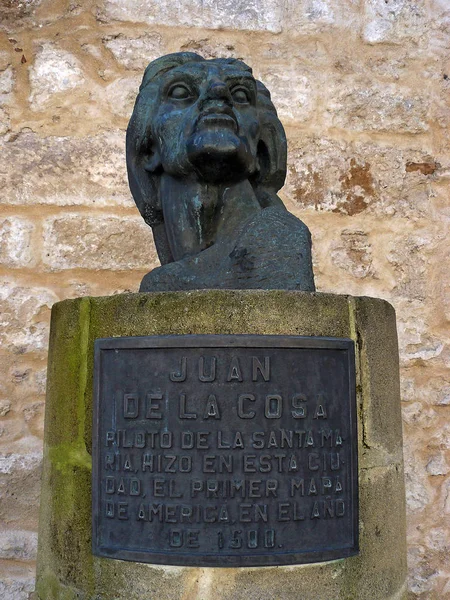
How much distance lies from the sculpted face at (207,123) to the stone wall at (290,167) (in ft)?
4.55

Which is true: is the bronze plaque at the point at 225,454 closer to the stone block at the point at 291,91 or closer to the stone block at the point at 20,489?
the stone block at the point at 20,489

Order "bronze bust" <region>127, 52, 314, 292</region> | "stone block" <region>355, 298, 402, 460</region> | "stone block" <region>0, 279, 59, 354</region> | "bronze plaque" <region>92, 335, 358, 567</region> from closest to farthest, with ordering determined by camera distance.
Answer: "bronze plaque" <region>92, 335, 358, 567</region> < "stone block" <region>355, 298, 402, 460</region> < "bronze bust" <region>127, 52, 314, 292</region> < "stone block" <region>0, 279, 59, 354</region>

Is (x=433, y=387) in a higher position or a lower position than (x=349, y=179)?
lower

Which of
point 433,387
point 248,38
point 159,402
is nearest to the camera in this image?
point 159,402

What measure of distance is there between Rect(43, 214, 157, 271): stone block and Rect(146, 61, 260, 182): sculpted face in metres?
1.28

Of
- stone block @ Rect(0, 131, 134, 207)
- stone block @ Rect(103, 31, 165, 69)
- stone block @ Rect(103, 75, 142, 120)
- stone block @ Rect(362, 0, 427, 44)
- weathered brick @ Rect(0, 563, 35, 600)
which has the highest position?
stone block @ Rect(362, 0, 427, 44)

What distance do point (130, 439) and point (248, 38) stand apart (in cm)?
258

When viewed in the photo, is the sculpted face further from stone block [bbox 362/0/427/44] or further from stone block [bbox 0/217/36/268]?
stone block [bbox 362/0/427/44]

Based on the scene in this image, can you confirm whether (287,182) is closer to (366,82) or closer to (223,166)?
(366,82)

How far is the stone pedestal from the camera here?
1678 mm

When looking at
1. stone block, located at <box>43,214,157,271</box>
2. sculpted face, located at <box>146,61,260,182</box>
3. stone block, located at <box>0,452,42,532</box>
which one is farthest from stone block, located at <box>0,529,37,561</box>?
sculpted face, located at <box>146,61,260,182</box>

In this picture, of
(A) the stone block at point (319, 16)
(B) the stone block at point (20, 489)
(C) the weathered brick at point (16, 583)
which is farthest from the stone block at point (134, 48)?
(C) the weathered brick at point (16, 583)

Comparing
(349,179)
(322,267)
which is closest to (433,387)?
(322,267)

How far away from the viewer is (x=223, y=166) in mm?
2041
